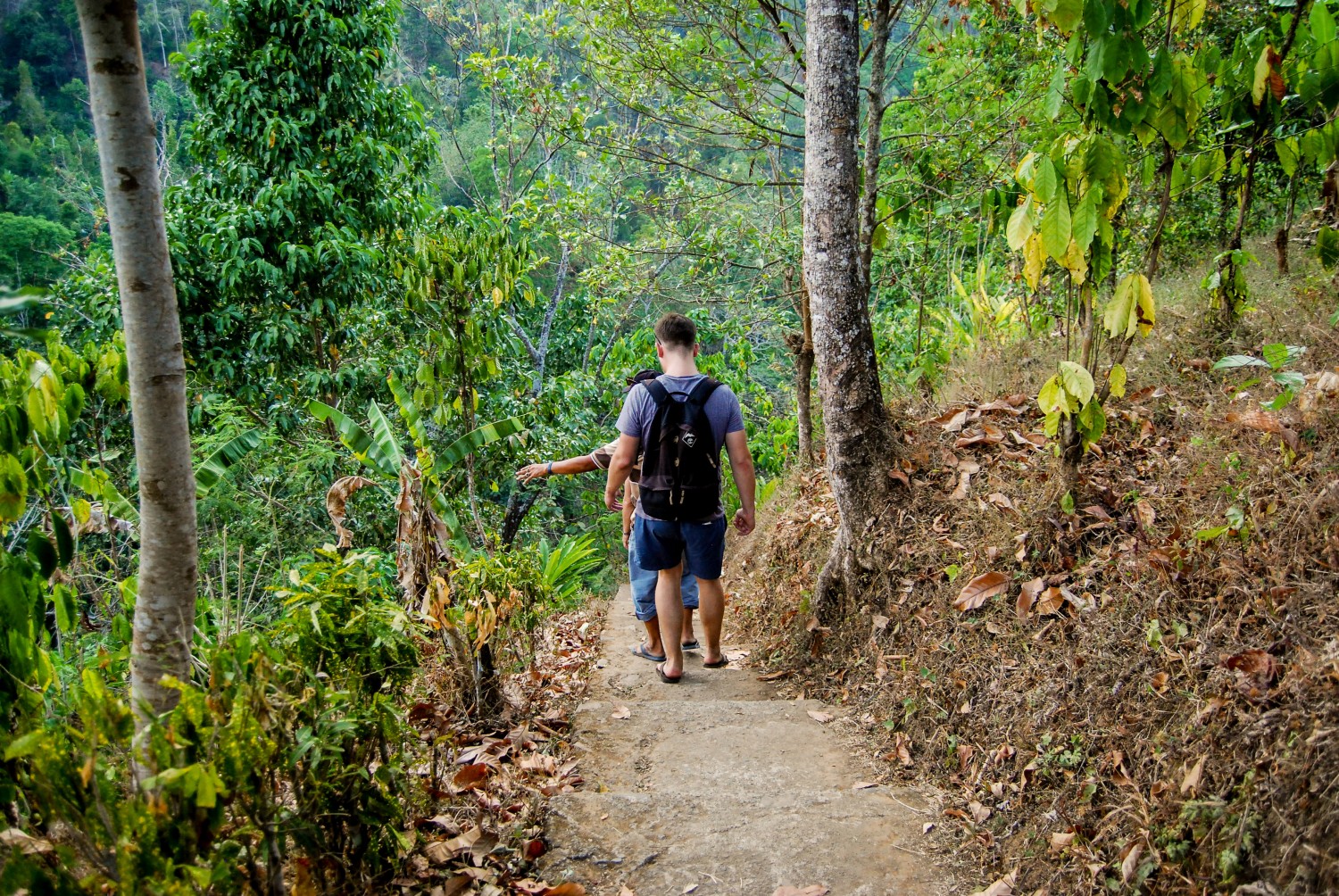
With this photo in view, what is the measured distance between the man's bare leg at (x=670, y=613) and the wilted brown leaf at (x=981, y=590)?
1.57 m

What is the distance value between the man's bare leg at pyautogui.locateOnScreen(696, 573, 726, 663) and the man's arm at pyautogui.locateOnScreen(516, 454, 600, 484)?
0.77 meters

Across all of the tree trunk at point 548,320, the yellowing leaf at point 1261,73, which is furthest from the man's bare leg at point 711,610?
the tree trunk at point 548,320

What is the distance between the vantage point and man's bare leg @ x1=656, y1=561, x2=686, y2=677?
15.2 ft

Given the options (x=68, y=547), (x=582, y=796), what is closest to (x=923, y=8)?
(x=582, y=796)

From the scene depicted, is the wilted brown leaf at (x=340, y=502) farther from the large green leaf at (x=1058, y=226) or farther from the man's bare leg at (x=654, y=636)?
the large green leaf at (x=1058, y=226)

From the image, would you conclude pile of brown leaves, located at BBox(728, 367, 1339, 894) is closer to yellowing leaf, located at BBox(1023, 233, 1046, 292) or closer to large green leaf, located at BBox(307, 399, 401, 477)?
yellowing leaf, located at BBox(1023, 233, 1046, 292)

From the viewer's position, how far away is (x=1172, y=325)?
15.4 feet

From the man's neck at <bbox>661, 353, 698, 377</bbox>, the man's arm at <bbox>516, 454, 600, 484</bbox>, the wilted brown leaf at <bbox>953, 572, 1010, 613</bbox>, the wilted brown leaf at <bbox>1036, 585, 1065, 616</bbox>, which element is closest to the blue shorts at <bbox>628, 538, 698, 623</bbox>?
the man's arm at <bbox>516, 454, 600, 484</bbox>

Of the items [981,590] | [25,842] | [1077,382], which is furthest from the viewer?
[981,590]

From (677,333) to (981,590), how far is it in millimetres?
1999

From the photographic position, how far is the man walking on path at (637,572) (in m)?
4.71

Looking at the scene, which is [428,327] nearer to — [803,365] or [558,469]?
[558,469]

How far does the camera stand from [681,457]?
4.37 m

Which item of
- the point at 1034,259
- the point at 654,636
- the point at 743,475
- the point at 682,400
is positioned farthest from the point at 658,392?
the point at 1034,259
